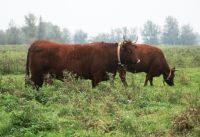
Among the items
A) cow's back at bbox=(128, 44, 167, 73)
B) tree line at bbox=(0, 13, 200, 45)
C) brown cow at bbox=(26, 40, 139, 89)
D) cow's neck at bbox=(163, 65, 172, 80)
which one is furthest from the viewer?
tree line at bbox=(0, 13, 200, 45)

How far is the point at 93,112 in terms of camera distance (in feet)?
35.2

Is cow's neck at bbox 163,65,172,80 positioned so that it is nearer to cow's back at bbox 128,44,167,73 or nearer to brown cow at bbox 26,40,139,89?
cow's back at bbox 128,44,167,73

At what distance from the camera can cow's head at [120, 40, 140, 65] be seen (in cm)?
1641

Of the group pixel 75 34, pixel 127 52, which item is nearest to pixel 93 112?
pixel 127 52

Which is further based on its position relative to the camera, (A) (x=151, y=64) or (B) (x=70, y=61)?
(A) (x=151, y=64)

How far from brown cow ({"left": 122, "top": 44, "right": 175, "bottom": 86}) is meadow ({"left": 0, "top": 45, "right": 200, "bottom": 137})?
6.18 metres

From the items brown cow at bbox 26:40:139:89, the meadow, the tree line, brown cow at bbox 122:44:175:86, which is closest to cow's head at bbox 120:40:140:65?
brown cow at bbox 26:40:139:89

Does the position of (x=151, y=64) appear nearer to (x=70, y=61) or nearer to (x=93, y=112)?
(x=70, y=61)

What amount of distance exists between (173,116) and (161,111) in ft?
3.76

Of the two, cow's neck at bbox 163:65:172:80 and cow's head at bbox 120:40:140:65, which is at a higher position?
cow's head at bbox 120:40:140:65

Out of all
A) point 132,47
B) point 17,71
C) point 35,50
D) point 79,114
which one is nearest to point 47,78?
point 35,50

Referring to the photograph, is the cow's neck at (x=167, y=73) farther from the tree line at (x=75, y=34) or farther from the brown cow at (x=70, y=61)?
the tree line at (x=75, y=34)

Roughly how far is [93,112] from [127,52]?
6.19m

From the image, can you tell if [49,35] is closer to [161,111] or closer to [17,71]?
[17,71]
